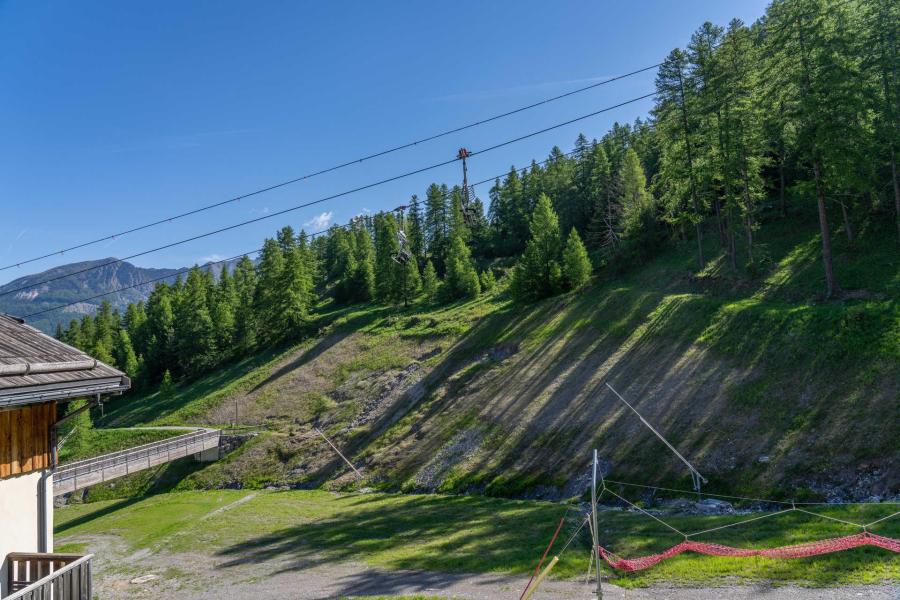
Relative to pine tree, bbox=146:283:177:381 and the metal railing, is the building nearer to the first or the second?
the metal railing

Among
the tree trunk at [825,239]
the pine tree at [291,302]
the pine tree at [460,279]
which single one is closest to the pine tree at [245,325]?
the pine tree at [291,302]

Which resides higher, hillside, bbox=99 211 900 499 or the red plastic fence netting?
hillside, bbox=99 211 900 499

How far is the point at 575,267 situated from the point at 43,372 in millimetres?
40137

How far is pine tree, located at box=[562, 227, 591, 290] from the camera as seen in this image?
144 ft

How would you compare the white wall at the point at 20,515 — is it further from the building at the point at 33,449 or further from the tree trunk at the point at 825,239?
the tree trunk at the point at 825,239

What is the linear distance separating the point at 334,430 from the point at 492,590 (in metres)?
28.4

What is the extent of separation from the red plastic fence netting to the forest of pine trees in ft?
38.0

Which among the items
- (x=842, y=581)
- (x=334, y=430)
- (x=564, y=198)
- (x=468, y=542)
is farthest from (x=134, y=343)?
(x=842, y=581)

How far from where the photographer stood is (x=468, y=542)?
18.3 m

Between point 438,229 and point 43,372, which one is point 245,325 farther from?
point 43,372

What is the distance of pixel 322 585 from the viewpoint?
15.6 metres

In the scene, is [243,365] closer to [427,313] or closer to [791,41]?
[427,313]

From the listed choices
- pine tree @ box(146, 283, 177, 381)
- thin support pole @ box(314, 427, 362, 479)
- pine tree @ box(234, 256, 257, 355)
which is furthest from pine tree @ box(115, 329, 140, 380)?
thin support pole @ box(314, 427, 362, 479)

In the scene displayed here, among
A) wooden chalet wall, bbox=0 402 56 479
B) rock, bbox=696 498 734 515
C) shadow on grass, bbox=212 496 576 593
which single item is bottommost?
shadow on grass, bbox=212 496 576 593
